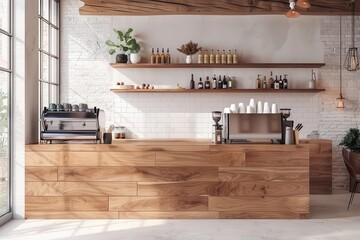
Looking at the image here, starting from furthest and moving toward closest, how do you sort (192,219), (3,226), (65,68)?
(65,68)
(192,219)
(3,226)

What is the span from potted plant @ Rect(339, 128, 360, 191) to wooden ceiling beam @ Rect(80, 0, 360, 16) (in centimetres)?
204

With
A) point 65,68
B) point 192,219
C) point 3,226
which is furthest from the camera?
point 65,68

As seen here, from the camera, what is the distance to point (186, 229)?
4461 millimetres

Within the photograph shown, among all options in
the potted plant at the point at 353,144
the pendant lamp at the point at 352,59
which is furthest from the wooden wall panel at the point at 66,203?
the pendant lamp at the point at 352,59

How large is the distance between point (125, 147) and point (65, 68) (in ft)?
10.0

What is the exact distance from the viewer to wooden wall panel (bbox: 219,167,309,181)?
4.83 m

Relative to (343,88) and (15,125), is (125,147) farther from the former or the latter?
(343,88)

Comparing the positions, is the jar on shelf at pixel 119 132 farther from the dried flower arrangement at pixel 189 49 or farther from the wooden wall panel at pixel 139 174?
the wooden wall panel at pixel 139 174

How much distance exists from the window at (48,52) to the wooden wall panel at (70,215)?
6.78 feet

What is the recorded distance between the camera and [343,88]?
7281mm

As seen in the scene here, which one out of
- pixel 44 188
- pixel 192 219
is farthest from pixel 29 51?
pixel 192 219

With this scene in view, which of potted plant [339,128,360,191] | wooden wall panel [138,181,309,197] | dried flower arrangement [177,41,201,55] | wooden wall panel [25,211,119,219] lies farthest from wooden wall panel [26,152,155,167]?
potted plant [339,128,360,191]

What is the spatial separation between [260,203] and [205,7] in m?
3.58

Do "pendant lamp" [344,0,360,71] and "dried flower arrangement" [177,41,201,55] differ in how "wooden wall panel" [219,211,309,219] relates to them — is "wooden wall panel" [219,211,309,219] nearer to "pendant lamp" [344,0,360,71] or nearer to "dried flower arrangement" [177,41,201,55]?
"dried flower arrangement" [177,41,201,55]
